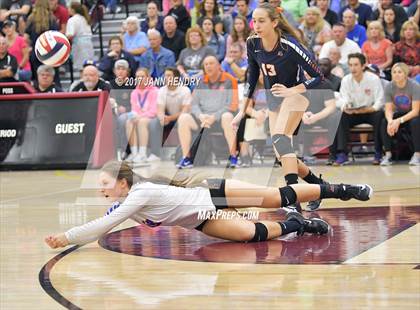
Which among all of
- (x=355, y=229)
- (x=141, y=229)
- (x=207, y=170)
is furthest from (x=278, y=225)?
(x=207, y=170)

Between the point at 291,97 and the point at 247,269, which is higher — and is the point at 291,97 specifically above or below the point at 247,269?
above

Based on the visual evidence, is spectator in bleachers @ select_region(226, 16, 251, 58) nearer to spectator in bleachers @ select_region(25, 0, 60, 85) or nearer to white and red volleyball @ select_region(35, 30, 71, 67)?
spectator in bleachers @ select_region(25, 0, 60, 85)

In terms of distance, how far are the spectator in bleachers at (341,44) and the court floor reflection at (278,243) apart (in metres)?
7.79

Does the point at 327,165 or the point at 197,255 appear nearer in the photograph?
the point at 197,255

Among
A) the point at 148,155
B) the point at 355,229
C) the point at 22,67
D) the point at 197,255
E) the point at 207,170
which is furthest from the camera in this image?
the point at 22,67

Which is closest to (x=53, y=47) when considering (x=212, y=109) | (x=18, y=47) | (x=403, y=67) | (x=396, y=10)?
(x=212, y=109)

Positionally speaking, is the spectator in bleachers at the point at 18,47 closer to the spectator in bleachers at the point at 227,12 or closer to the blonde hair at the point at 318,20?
the spectator in bleachers at the point at 227,12

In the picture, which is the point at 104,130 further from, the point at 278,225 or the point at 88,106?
the point at 278,225

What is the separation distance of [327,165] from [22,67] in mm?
7505

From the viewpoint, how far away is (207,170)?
16.7 m

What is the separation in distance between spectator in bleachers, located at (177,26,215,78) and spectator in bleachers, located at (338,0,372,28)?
3.01 metres

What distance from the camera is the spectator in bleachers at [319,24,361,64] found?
1805 centimetres

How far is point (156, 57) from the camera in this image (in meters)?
19.2

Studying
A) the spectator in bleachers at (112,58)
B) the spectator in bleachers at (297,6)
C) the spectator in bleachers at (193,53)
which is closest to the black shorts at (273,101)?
the spectator in bleachers at (193,53)
